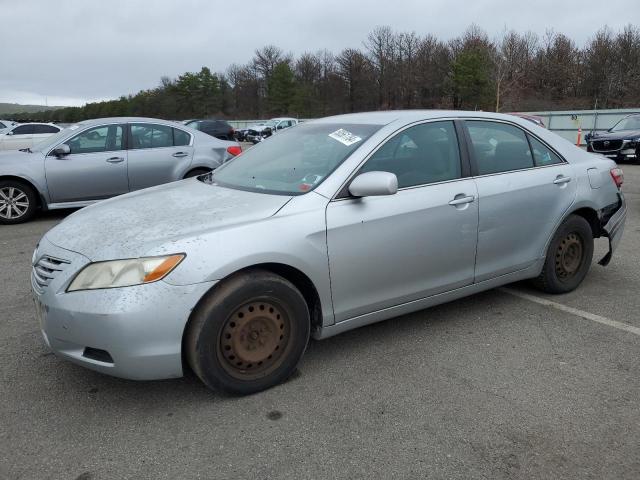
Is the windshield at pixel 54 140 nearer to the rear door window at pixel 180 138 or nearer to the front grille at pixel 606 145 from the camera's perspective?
the rear door window at pixel 180 138

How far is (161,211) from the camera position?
324 cm

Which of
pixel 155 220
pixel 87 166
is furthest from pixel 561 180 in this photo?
pixel 87 166

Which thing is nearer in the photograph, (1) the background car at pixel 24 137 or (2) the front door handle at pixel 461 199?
(2) the front door handle at pixel 461 199

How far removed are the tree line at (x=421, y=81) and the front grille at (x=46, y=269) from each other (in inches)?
1909

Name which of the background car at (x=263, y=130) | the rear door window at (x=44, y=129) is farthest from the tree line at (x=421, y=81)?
the rear door window at (x=44, y=129)

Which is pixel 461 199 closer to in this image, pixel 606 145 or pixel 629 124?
pixel 606 145

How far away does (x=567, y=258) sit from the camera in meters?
4.59

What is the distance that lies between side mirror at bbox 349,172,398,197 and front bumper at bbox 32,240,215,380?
1.05 m

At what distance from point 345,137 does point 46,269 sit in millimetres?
2006

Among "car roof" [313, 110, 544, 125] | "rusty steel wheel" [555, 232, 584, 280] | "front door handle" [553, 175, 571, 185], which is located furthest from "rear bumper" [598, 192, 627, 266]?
"car roof" [313, 110, 544, 125]

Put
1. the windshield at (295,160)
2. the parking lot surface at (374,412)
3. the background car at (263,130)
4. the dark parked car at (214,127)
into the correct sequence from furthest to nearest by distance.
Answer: the background car at (263,130) → the dark parked car at (214,127) → the windshield at (295,160) → the parking lot surface at (374,412)

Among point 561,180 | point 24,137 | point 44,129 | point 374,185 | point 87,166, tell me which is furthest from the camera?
point 44,129

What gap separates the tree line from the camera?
164ft

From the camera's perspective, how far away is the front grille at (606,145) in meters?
16.0
